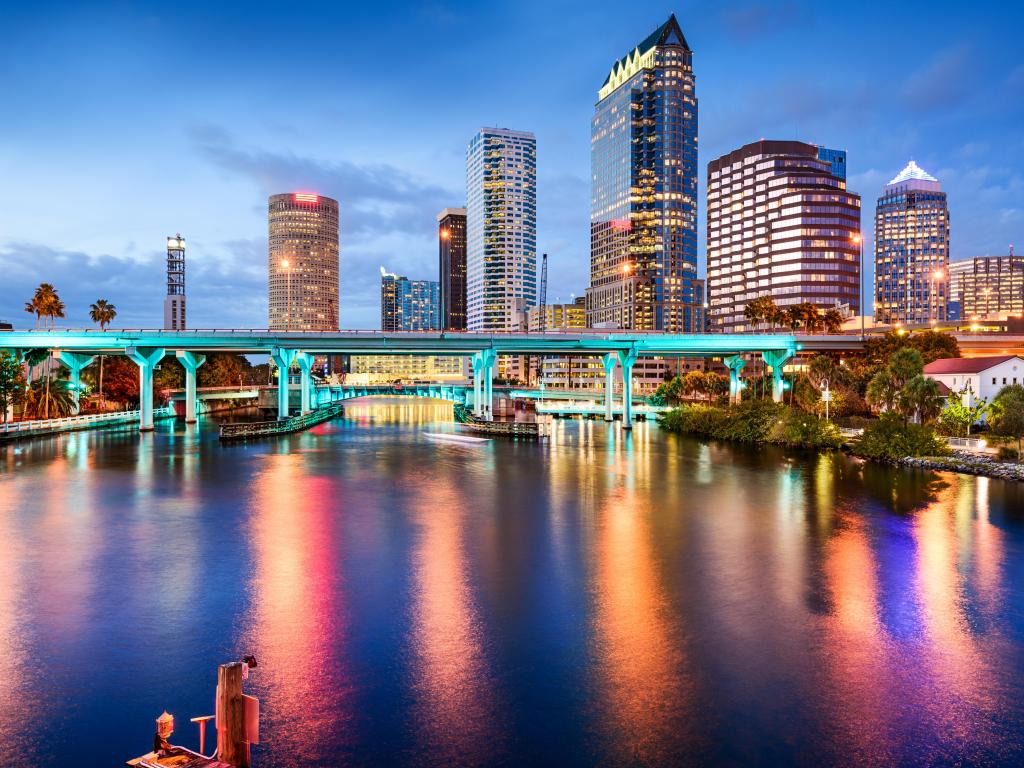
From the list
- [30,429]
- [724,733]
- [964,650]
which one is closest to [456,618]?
[724,733]

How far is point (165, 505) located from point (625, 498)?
25860 millimetres

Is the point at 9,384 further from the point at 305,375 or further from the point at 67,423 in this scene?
the point at 305,375

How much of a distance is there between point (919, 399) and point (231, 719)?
2568 inches

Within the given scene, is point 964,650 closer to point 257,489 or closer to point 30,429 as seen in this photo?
point 257,489

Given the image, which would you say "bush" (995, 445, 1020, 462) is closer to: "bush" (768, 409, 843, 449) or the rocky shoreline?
the rocky shoreline

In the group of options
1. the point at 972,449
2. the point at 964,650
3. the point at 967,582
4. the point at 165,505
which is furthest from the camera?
the point at 972,449

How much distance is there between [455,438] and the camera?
8425 centimetres

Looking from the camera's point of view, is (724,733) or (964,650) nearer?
(724,733)

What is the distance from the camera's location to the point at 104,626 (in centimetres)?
1912

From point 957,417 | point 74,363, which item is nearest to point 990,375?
point 957,417

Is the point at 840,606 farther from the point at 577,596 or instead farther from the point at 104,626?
the point at 104,626

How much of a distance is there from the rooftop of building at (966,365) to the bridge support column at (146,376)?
9773 centimetres

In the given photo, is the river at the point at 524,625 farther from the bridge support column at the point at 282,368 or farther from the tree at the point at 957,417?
the bridge support column at the point at 282,368

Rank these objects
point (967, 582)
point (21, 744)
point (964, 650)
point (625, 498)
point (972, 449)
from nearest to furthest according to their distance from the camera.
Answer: point (21, 744)
point (964, 650)
point (967, 582)
point (625, 498)
point (972, 449)
